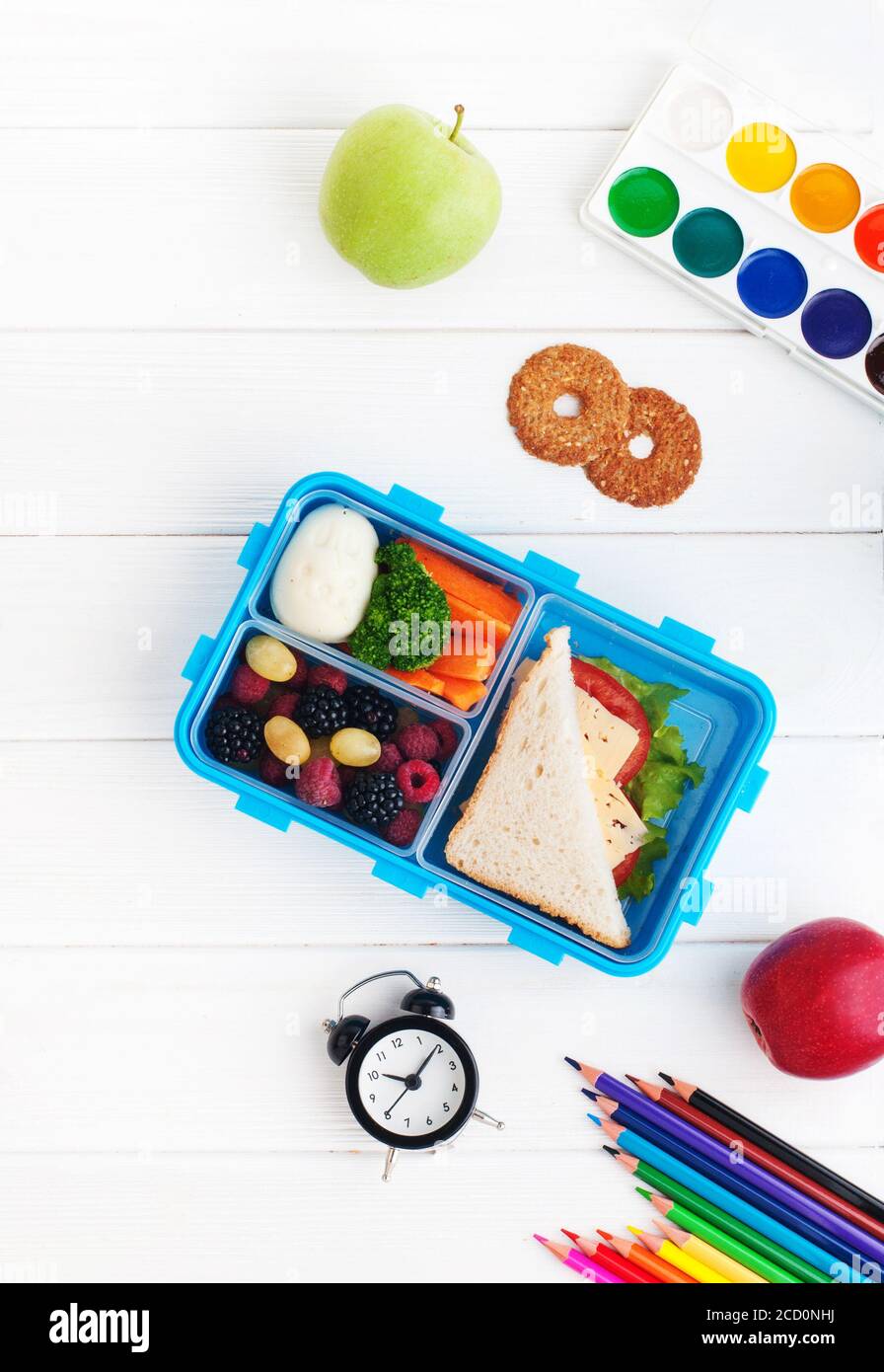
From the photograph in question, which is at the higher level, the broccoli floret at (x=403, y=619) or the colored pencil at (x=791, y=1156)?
the broccoli floret at (x=403, y=619)

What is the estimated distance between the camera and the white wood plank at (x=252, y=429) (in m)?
1.20

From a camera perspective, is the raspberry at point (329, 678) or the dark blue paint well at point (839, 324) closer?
the raspberry at point (329, 678)

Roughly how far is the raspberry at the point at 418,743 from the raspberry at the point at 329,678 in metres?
Answer: 0.08

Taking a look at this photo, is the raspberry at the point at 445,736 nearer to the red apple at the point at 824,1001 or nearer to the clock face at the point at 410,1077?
the clock face at the point at 410,1077

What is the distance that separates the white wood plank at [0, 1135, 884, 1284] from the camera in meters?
1.21

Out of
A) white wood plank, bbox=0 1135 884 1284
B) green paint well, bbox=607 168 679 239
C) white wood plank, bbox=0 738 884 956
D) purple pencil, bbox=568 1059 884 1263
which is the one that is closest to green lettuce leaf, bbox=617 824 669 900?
white wood plank, bbox=0 738 884 956

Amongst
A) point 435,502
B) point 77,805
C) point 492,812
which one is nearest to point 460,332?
point 435,502

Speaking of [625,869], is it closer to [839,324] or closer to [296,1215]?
[296,1215]

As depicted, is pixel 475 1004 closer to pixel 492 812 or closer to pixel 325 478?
pixel 492 812

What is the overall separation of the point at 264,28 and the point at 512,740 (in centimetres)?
81

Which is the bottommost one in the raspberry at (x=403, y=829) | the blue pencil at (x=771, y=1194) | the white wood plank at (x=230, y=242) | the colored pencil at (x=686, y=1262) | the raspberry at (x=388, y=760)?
the colored pencil at (x=686, y=1262)

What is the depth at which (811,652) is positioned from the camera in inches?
48.2

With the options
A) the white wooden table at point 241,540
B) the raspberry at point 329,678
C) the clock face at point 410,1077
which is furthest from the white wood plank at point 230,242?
the clock face at point 410,1077

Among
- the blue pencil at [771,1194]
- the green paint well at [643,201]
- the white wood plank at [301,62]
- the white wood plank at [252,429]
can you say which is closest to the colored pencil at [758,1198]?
the blue pencil at [771,1194]
